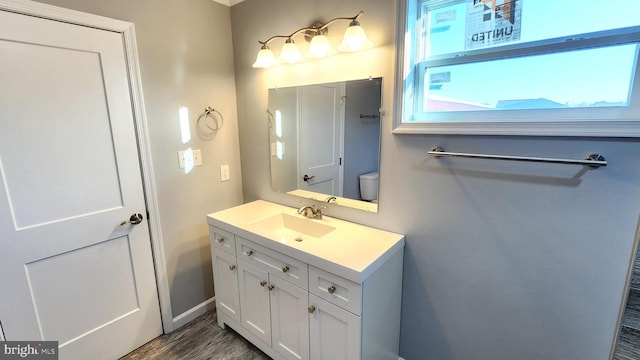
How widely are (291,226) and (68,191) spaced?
1.33 m

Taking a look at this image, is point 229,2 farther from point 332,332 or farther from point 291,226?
point 332,332

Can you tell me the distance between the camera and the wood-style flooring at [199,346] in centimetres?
194

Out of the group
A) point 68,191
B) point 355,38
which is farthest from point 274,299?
point 355,38

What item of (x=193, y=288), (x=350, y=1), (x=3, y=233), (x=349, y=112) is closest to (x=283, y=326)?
(x=193, y=288)

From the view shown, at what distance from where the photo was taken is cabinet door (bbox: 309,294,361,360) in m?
1.35

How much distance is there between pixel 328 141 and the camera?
6.36 ft

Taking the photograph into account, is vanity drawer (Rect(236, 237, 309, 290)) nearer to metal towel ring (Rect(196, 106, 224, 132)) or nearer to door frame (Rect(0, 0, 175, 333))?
door frame (Rect(0, 0, 175, 333))

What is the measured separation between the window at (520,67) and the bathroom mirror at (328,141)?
0.26 meters

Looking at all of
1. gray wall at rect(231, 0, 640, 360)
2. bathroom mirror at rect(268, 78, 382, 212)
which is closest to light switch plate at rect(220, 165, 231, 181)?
bathroom mirror at rect(268, 78, 382, 212)

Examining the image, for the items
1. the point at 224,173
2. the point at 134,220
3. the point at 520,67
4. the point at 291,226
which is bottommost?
the point at 291,226

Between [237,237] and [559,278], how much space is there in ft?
5.60

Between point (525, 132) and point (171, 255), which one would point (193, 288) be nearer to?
point (171, 255)

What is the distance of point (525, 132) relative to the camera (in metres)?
1.20

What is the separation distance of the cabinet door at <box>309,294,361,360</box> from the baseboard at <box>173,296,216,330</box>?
1246 mm
